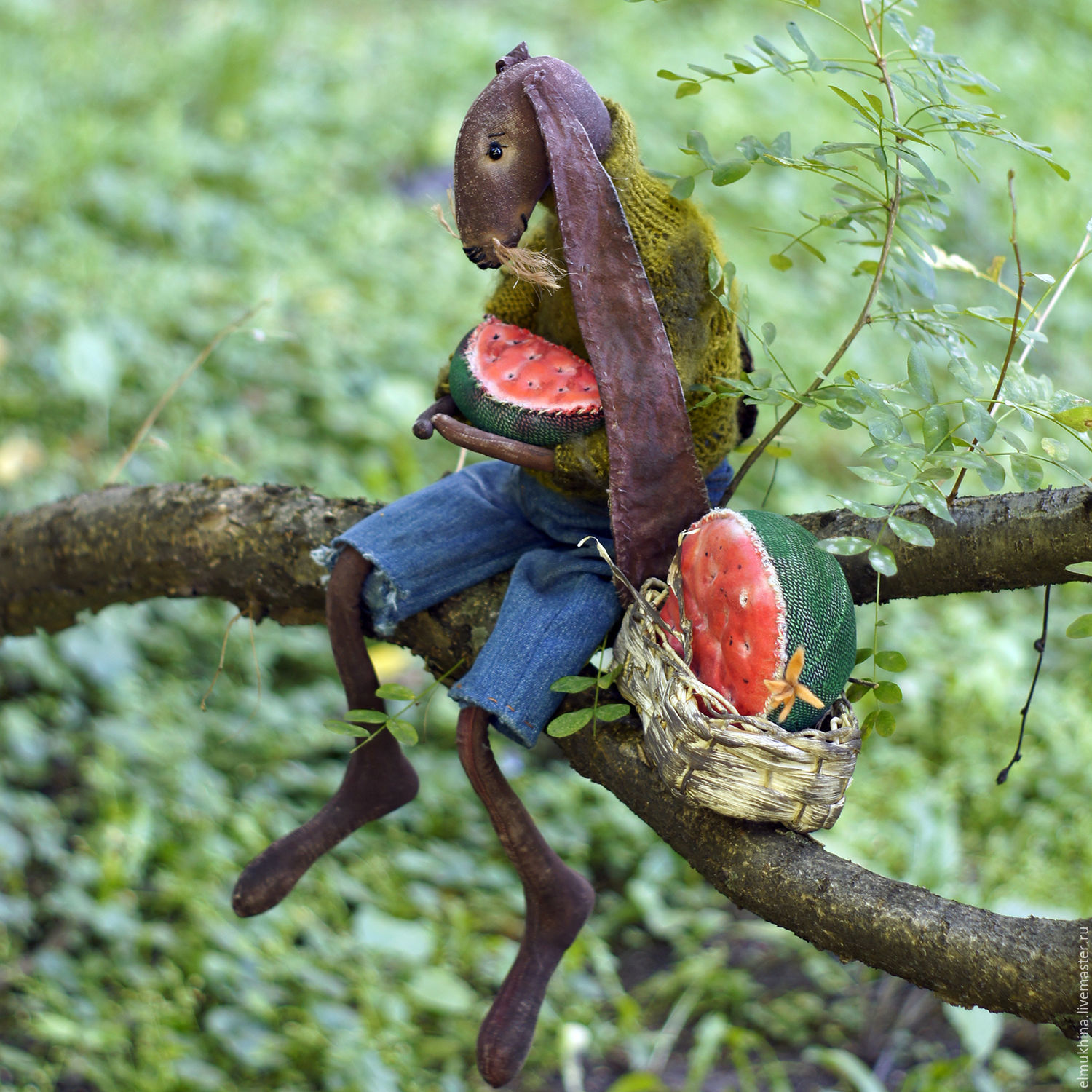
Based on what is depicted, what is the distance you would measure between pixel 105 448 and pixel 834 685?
2.44m

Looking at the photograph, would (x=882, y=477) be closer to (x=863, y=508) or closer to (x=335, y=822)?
(x=863, y=508)

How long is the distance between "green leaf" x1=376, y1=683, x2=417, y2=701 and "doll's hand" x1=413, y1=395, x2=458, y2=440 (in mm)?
284

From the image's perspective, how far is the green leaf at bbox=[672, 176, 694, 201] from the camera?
1.15 metres

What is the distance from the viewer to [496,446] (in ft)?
3.83

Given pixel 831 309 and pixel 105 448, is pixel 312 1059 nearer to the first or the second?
pixel 105 448

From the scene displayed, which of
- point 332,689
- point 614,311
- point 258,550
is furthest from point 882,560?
point 332,689

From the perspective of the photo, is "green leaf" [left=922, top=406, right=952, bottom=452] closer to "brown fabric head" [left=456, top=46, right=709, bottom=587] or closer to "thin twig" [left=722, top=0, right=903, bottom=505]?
"thin twig" [left=722, top=0, right=903, bottom=505]

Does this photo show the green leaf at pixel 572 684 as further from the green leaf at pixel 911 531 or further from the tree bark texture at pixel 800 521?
the green leaf at pixel 911 531

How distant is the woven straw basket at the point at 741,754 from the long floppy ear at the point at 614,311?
0.16 metres

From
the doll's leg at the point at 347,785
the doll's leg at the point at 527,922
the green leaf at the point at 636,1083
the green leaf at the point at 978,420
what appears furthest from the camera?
the green leaf at the point at 636,1083

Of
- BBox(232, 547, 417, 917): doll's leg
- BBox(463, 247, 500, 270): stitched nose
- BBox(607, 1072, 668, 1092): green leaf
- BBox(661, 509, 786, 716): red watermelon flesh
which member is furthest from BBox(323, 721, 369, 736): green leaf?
BBox(607, 1072, 668, 1092): green leaf

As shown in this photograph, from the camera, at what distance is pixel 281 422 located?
10.3 feet

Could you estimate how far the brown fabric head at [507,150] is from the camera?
1.12 metres

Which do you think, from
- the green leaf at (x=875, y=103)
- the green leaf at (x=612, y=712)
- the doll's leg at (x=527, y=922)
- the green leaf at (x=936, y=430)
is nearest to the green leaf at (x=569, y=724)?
the green leaf at (x=612, y=712)
